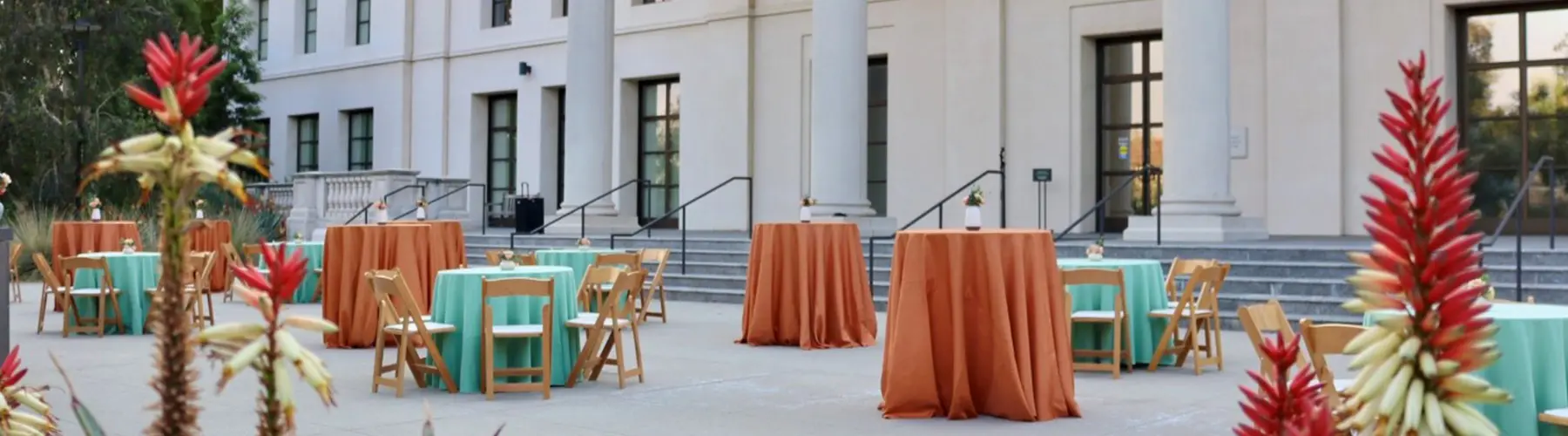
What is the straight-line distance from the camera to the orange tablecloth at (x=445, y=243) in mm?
11594

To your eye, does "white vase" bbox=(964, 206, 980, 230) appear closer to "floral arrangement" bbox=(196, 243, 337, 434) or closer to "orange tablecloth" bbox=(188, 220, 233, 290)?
"floral arrangement" bbox=(196, 243, 337, 434)

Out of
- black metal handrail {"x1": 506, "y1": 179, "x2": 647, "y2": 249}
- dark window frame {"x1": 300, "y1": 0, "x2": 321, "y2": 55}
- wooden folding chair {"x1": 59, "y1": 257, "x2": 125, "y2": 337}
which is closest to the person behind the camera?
wooden folding chair {"x1": 59, "y1": 257, "x2": 125, "y2": 337}

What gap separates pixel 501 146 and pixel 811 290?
16.8 meters

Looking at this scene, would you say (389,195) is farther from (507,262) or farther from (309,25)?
(507,262)

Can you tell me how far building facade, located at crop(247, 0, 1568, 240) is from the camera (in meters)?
16.8

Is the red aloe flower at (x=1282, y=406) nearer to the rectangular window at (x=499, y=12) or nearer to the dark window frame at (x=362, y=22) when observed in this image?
the rectangular window at (x=499, y=12)

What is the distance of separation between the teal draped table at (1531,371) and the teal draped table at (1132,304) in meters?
3.91

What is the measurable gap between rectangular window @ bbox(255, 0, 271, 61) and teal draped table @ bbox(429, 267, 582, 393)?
25.3 metres

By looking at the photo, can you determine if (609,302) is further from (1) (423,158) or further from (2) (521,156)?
(1) (423,158)

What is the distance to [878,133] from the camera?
73.3 feet

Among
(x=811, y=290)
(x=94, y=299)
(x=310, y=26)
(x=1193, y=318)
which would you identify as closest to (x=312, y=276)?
(x=94, y=299)

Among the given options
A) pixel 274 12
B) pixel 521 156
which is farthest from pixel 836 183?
pixel 274 12

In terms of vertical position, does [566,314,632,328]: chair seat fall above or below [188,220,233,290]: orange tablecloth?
below

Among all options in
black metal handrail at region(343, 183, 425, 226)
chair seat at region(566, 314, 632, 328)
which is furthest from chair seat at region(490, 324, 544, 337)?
black metal handrail at region(343, 183, 425, 226)
